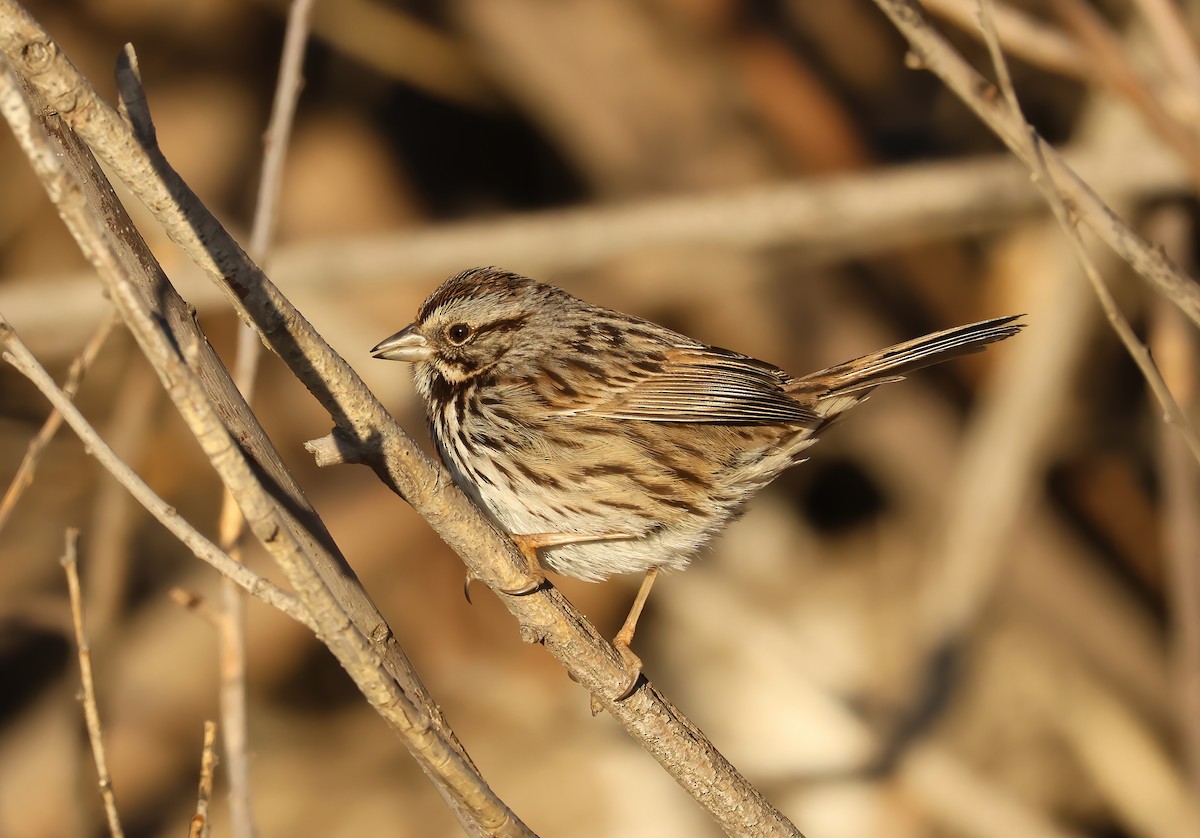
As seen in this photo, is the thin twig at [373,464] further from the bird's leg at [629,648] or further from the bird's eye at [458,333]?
the bird's eye at [458,333]

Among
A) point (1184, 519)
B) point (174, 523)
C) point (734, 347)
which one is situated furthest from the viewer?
point (734, 347)

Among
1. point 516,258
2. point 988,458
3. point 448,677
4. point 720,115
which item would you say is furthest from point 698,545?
point 720,115

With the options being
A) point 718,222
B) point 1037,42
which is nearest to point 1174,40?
point 1037,42

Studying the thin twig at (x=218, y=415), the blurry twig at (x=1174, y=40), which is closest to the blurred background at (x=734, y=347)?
the blurry twig at (x=1174, y=40)

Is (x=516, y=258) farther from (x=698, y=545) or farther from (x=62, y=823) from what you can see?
(x=62, y=823)

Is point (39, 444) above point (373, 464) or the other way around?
above

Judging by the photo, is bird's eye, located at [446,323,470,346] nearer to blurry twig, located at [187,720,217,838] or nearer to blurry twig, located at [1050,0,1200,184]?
blurry twig, located at [187,720,217,838]

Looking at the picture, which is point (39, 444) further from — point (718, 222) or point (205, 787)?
point (718, 222)
